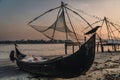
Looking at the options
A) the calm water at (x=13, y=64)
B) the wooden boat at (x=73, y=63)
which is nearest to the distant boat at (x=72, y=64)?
the wooden boat at (x=73, y=63)

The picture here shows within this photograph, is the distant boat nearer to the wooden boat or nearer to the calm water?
the wooden boat

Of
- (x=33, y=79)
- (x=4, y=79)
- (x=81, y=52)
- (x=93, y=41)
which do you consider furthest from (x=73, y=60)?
(x=4, y=79)

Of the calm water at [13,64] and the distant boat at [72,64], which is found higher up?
the distant boat at [72,64]

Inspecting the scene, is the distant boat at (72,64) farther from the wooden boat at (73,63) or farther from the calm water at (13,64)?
the calm water at (13,64)

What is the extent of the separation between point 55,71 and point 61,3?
681cm

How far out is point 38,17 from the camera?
21188mm

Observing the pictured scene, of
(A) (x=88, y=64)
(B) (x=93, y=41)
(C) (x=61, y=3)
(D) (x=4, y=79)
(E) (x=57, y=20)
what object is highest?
(C) (x=61, y=3)

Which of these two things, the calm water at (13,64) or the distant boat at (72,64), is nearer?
the distant boat at (72,64)

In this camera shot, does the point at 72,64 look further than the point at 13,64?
No

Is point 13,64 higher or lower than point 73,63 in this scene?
lower

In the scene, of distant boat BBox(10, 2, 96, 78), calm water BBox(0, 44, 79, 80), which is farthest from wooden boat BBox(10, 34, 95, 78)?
calm water BBox(0, 44, 79, 80)

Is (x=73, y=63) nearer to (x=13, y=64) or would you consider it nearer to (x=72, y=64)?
(x=72, y=64)

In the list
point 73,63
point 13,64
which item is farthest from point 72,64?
point 13,64

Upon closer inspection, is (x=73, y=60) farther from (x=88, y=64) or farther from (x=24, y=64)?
(x=24, y=64)
